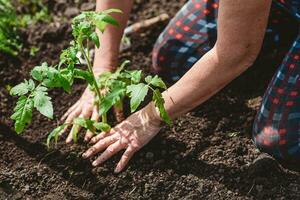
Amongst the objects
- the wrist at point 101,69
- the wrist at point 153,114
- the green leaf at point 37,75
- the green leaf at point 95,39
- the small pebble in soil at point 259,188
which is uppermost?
the green leaf at point 95,39

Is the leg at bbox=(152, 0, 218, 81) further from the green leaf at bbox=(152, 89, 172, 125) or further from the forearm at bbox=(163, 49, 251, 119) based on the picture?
the green leaf at bbox=(152, 89, 172, 125)

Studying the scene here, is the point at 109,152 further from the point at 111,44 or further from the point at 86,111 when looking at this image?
the point at 111,44

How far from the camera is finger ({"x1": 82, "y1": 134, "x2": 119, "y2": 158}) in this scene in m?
2.50

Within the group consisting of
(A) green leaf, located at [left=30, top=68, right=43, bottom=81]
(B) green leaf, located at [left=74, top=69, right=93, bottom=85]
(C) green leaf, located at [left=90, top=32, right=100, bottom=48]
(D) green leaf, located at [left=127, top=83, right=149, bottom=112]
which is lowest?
(D) green leaf, located at [left=127, top=83, right=149, bottom=112]

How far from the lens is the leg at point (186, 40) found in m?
2.85

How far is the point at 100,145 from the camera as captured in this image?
2.52 metres

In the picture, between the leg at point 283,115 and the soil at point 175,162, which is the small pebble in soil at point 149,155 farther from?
the leg at point 283,115

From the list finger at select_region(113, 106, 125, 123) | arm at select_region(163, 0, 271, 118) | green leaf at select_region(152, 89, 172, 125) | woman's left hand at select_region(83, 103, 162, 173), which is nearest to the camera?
arm at select_region(163, 0, 271, 118)

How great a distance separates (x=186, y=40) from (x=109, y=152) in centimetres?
75

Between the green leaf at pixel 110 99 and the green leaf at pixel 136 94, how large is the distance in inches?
3.0

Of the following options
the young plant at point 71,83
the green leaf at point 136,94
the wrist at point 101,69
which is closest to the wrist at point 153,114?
the young plant at point 71,83

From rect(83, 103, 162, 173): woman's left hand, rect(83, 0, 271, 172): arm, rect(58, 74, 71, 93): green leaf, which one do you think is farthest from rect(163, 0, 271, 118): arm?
rect(58, 74, 71, 93): green leaf

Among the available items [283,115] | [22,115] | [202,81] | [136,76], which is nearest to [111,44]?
[136,76]

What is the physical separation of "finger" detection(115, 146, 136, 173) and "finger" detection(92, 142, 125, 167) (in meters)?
0.03
